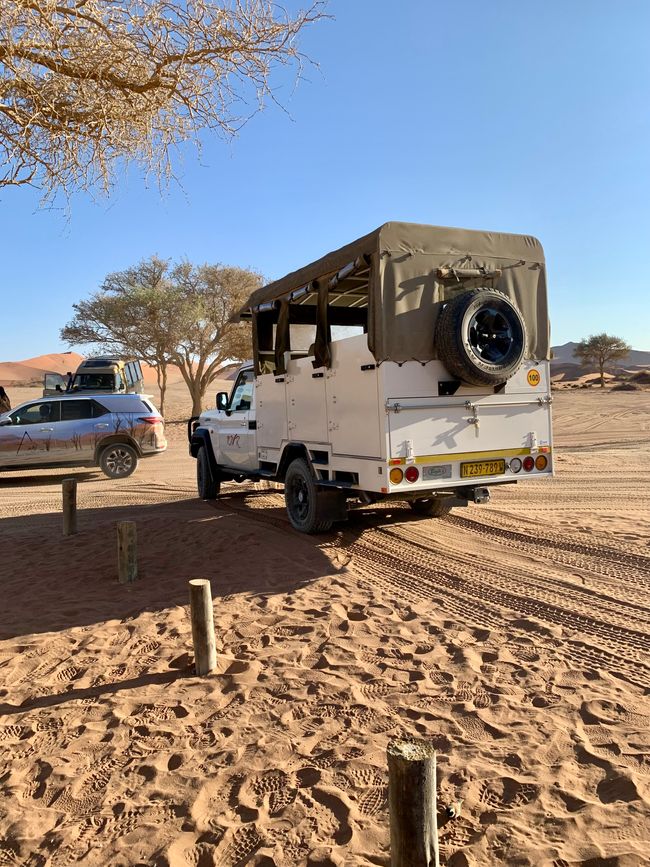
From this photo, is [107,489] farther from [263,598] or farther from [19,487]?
[263,598]

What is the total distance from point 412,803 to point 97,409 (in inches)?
528

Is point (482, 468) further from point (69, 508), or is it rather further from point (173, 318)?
point (173, 318)

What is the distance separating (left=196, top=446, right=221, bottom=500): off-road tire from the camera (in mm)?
11204

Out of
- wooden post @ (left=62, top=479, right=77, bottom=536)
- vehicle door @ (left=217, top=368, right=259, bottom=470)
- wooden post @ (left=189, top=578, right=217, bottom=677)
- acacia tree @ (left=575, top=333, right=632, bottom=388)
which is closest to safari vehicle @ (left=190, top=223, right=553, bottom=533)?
vehicle door @ (left=217, top=368, right=259, bottom=470)

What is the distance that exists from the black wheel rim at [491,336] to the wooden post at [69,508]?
559 centimetres

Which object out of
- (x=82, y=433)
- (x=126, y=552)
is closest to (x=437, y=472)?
(x=126, y=552)

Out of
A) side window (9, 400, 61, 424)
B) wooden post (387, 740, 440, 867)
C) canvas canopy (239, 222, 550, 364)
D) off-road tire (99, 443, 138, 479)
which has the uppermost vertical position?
canvas canopy (239, 222, 550, 364)

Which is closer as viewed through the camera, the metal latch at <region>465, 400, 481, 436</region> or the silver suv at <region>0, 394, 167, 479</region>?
the metal latch at <region>465, 400, 481, 436</region>

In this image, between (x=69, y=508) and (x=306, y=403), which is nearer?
(x=306, y=403)

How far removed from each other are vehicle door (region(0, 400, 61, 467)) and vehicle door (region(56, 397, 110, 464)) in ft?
0.54

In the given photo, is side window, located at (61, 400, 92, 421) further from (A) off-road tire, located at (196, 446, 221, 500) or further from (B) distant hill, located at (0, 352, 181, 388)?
(B) distant hill, located at (0, 352, 181, 388)

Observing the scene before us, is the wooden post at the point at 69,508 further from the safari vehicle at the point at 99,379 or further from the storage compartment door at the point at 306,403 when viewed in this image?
the safari vehicle at the point at 99,379

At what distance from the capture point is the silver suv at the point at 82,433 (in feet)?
45.7

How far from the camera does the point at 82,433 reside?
557 inches
